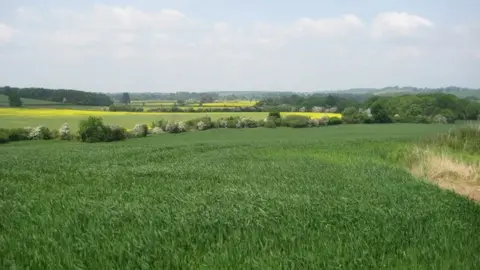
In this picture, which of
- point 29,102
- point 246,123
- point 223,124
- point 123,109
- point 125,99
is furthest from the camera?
point 125,99

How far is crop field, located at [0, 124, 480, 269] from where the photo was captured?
6742 millimetres

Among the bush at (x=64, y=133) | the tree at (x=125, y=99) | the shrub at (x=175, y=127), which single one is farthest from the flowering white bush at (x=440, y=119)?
the tree at (x=125, y=99)

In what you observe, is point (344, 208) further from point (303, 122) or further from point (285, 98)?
point (285, 98)

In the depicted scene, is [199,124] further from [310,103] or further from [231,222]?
[231,222]

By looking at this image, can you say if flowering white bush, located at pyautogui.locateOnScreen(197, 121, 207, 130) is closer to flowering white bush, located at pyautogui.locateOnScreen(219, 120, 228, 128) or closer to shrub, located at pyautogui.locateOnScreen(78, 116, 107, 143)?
flowering white bush, located at pyautogui.locateOnScreen(219, 120, 228, 128)

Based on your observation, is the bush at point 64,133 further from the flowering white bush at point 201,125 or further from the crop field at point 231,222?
the crop field at point 231,222

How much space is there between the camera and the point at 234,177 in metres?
16.2

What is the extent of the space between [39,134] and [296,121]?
96.2 feet

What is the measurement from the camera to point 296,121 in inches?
2258

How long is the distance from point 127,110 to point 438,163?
61539 millimetres

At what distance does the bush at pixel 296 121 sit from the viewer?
56844 mm

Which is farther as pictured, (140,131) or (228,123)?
(228,123)

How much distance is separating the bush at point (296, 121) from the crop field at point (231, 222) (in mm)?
39666

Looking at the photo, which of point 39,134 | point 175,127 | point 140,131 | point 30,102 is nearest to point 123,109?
point 30,102
